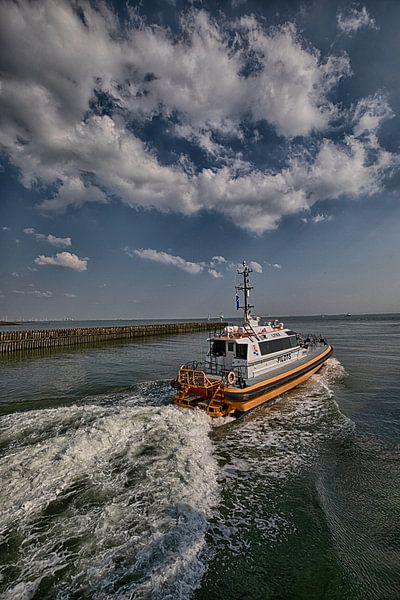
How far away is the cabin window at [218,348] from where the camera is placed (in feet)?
43.6

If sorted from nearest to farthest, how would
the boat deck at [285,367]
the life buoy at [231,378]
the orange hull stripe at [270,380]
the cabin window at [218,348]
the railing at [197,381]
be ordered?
the orange hull stripe at [270,380] → the railing at [197,381] → the life buoy at [231,378] → the boat deck at [285,367] → the cabin window at [218,348]

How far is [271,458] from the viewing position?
761 centimetres

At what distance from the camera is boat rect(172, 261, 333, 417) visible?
35.1 feet

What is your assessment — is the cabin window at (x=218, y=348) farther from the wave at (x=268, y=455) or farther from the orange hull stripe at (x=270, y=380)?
the wave at (x=268, y=455)

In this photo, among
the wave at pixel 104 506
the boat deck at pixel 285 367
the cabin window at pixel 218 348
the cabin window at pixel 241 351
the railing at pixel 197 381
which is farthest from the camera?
the cabin window at pixel 218 348

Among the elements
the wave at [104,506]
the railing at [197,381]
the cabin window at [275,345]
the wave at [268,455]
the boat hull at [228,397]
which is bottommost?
the wave at [268,455]

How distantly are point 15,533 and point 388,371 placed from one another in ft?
66.3

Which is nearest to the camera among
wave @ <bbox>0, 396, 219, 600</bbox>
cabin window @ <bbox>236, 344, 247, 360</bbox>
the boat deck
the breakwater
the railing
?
wave @ <bbox>0, 396, 219, 600</bbox>

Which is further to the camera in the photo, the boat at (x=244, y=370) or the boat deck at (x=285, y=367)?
the boat deck at (x=285, y=367)

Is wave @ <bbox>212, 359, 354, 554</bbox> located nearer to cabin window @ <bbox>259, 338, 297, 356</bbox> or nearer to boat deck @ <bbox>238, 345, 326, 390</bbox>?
boat deck @ <bbox>238, 345, 326, 390</bbox>

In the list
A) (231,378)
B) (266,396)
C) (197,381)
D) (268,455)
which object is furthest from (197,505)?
(266,396)

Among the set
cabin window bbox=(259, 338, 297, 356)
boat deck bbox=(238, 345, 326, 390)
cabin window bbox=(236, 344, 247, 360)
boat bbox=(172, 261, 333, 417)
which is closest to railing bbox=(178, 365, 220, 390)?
boat bbox=(172, 261, 333, 417)

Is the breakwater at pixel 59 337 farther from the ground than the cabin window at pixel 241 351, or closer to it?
closer to it

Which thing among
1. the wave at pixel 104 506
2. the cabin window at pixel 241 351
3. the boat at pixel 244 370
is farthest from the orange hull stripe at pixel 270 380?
the wave at pixel 104 506
